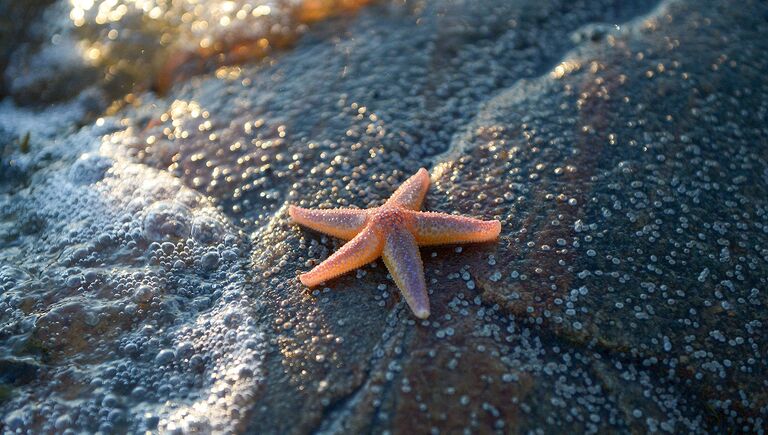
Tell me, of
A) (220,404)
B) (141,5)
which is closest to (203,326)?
(220,404)

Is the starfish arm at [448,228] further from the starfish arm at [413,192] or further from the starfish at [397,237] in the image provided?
the starfish arm at [413,192]

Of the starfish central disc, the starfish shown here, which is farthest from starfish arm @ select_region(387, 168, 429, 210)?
the starfish central disc

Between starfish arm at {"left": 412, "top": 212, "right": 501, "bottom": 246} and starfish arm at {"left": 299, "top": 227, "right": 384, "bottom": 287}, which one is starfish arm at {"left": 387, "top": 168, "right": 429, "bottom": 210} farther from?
starfish arm at {"left": 299, "top": 227, "right": 384, "bottom": 287}

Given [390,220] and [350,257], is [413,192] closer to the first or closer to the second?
[390,220]

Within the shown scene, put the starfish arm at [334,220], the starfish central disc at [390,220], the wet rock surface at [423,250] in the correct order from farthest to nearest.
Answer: the starfish arm at [334,220] → the starfish central disc at [390,220] → the wet rock surface at [423,250]

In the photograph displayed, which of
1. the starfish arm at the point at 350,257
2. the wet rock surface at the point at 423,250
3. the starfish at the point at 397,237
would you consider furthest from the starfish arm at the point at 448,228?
the starfish arm at the point at 350,257
